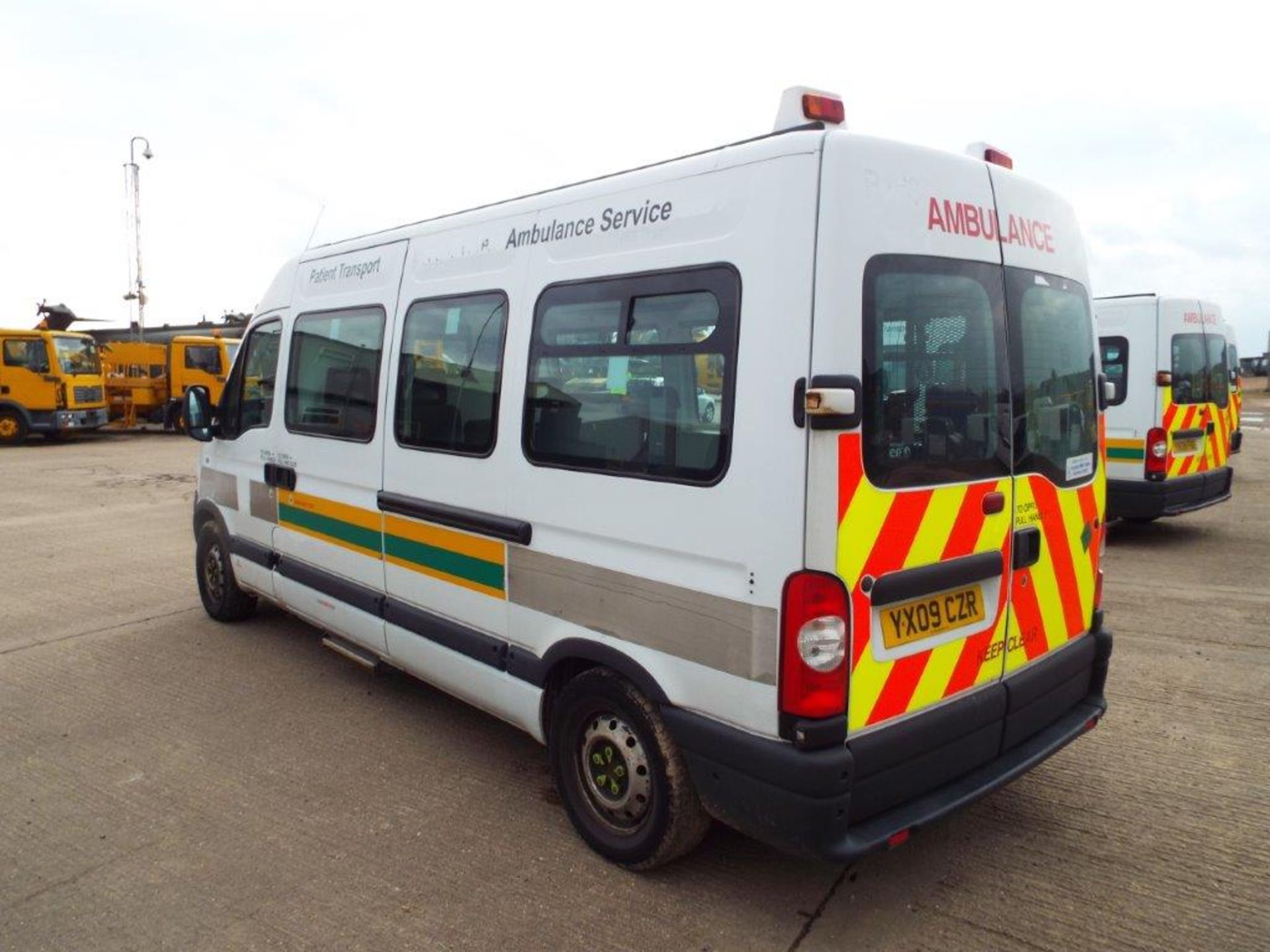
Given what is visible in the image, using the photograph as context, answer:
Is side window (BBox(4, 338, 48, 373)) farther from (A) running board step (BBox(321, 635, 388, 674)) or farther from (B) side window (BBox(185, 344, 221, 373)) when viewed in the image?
(A) running board step (BBox(321, 635, 388, 674))

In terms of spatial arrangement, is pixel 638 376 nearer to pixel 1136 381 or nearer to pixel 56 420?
pixel 1136 381

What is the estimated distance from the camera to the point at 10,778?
13.1 ft

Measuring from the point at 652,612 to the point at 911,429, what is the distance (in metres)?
1.00

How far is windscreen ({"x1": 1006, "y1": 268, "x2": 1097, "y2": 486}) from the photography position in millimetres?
3141

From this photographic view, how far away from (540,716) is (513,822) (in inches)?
17.7

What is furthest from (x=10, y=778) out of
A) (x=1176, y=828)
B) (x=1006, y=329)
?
(x=1176, y=828)

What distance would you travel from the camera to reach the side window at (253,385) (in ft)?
17.6

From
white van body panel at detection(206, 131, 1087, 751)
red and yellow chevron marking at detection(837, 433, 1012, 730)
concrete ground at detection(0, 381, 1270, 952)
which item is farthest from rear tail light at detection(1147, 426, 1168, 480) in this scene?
red and yellow chevron marking at detection(837, 433, 1012, 730)

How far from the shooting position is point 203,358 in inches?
910

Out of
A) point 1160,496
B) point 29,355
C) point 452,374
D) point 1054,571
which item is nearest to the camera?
point 1054,571

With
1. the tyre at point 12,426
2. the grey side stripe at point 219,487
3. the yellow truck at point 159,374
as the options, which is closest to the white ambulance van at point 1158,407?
the grey side stripe at point 219,487

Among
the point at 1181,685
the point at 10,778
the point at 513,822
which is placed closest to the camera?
the point at 513,822

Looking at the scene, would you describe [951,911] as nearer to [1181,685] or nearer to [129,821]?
[1181,685]

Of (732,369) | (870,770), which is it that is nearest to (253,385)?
(732,369)
